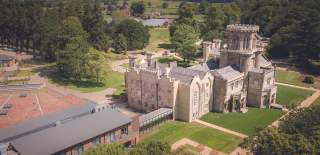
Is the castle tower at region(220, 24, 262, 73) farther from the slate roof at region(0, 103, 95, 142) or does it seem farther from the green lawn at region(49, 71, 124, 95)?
the slate roof at region(0, 103, 95, 142)

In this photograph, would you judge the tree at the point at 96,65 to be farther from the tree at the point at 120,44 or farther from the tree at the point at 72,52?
the tree at the point at 120,44

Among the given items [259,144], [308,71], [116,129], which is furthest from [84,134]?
[308,71]

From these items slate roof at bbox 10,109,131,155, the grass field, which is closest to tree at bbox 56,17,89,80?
slate roof at bbox 10,109,131,155

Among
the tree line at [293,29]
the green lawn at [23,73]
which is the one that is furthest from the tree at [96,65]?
the tree line at [293,29]

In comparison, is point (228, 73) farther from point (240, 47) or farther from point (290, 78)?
point (290, 78)

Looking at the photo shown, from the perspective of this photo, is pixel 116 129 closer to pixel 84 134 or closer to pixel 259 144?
pixel 84 134

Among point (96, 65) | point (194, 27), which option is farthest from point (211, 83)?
point (194, 27)

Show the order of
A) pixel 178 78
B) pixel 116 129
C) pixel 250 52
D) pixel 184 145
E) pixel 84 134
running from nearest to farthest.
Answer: pixel 84 134, pixel 116 129, pixel 184 145, pixel 178 78, pixel 250 52
